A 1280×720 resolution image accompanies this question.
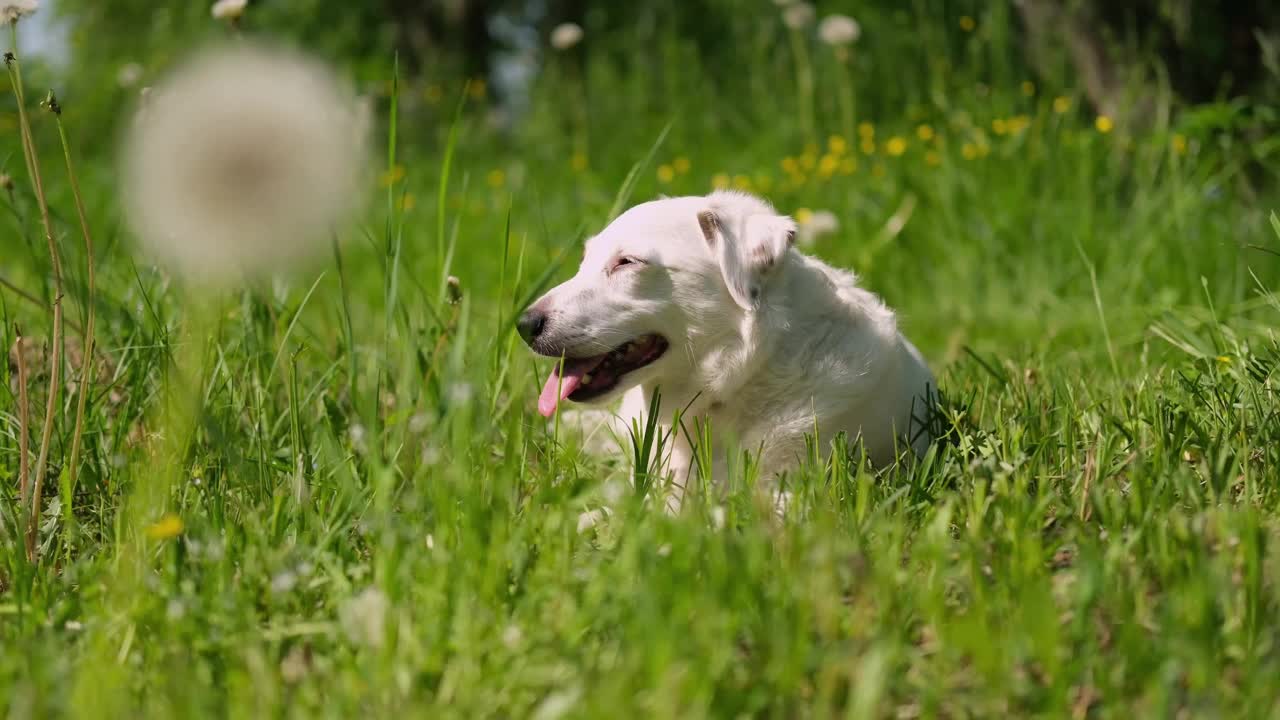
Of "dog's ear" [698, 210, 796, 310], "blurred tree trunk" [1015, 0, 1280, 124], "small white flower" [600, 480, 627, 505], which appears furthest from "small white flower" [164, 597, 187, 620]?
"blurred tree trunk" [1015, 0, 1280, 124]

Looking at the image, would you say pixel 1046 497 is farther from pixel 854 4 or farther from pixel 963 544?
pixel 854 4

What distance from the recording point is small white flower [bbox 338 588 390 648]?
6.04ft

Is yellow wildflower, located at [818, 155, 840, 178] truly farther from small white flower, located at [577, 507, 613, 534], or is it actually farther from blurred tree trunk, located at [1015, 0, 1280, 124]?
small white flower, located at [577, 507, 613, 534]

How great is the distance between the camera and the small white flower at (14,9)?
7.29 ft

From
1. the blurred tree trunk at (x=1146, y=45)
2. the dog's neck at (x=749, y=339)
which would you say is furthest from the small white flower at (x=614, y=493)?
the blurred tree trunk at (x=1146, y=45)

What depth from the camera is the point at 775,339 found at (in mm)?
2979

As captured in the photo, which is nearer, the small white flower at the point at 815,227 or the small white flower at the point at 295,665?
the small white flower at the point at 295,665

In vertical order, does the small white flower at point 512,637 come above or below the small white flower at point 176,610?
below

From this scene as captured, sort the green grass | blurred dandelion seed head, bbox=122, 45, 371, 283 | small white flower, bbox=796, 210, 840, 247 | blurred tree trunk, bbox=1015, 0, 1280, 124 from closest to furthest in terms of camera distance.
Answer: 1. the green grass
2. blurred dandelion seed head, bbox=122, 45, 371, 283
3. small white flower, bbox=796, 210, 840, 247
4. blurred tree trunk, bbox=1015, 0, 1280, 124

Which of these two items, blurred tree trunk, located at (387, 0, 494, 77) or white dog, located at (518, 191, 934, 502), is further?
blurred tree trunk, located at (387, 0, 494, 77)

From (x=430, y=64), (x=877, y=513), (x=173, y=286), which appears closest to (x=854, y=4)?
(x=430, y=64)

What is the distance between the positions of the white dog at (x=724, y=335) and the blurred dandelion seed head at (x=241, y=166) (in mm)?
771

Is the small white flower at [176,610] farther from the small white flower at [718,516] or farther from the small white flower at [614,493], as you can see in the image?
the small white flower at [718,516]

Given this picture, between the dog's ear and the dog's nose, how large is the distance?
17.3 inches
